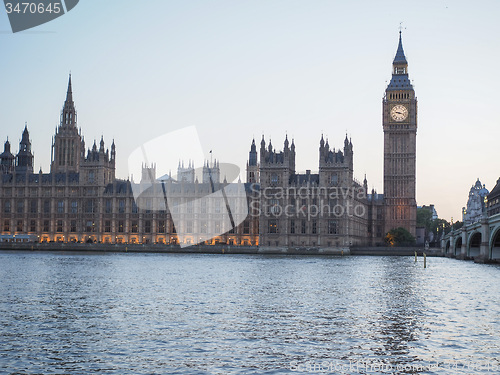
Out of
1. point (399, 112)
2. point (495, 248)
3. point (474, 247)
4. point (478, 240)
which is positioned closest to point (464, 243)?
point (474, 247)

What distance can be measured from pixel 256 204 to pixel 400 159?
136ft

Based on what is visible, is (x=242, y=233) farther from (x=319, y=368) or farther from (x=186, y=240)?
(x=319, y=368)

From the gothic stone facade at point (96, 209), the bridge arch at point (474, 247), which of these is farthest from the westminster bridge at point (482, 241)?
the gothic stone facade at point (96, 209)

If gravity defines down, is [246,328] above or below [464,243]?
below

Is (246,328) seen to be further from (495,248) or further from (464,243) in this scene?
(464,243)

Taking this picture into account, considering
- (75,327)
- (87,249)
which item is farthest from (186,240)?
(75,327)

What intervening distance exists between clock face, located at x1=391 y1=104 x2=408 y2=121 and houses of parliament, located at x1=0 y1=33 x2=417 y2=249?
260 mm

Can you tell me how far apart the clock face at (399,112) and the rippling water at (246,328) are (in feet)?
421

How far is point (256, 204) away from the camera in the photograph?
6388 inches

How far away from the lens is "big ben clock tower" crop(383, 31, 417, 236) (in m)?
175

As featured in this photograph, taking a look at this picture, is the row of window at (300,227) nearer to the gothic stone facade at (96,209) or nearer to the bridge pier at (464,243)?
the gothic stone facade at (96,209)

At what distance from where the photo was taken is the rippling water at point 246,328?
25.1 metres

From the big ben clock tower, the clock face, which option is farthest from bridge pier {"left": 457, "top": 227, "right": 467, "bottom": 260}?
the clock face

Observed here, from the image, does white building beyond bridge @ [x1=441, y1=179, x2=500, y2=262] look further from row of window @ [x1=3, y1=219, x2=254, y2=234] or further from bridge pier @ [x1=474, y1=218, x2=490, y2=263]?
row of window @ [x1=3, y1=219, x2=254, y2=234]
